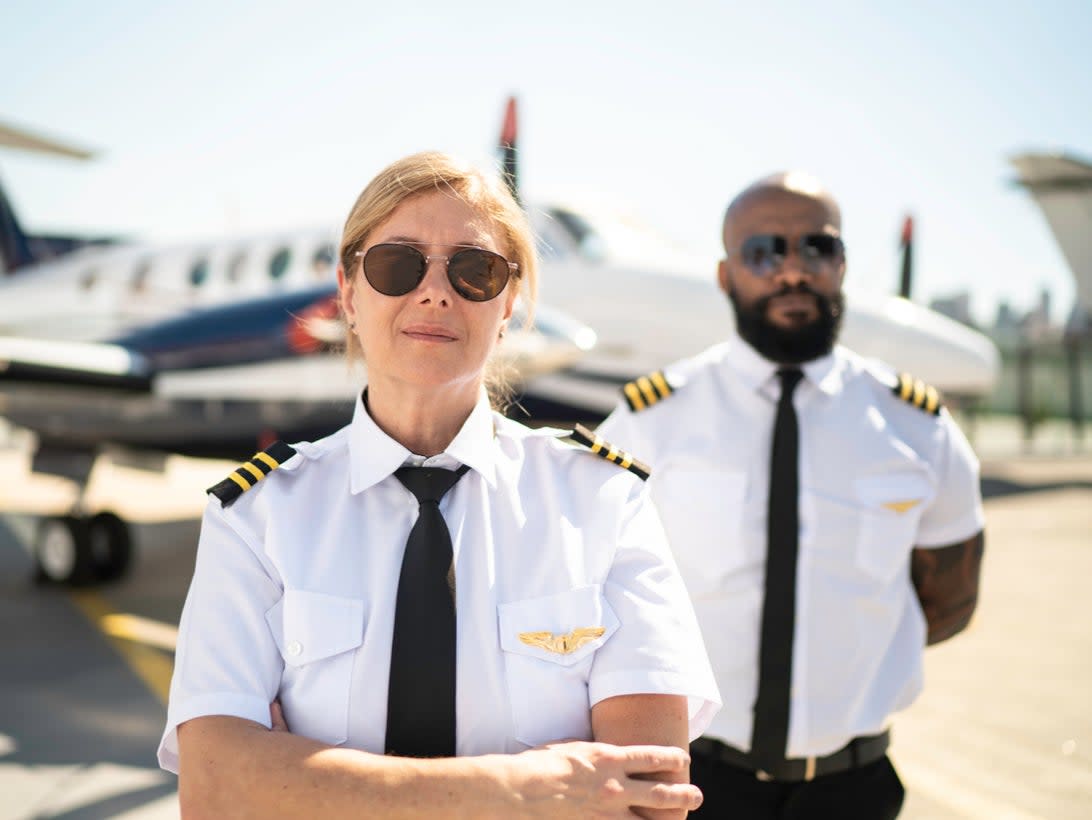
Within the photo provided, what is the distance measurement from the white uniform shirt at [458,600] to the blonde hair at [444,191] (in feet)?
0.93

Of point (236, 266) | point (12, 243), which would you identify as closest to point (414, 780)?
point (236, 266)

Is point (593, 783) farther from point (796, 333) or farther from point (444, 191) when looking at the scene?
point (796, 333)

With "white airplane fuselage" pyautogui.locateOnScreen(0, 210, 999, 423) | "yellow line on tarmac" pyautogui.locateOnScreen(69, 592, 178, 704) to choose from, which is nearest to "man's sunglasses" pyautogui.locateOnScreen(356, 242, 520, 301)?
"yellow line on tarmac" pyautogui.locateOnScreen(69, 592, 178, 704)

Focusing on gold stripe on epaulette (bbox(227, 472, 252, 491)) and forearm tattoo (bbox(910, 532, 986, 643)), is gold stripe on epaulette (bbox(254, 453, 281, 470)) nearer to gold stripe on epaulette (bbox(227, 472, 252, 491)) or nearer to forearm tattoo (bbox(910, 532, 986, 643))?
gold stripe on epaulette (bbox(227, 472, 252, 491))

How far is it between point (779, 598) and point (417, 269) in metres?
1.07

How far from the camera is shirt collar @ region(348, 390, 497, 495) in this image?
4.42ft

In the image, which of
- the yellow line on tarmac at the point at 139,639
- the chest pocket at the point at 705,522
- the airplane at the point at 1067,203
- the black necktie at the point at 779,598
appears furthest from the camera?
the airplane at the point at 1067,203

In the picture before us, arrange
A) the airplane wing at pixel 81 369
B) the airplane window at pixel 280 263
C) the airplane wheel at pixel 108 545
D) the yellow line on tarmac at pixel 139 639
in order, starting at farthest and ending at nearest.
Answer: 1. the airplane window at pixel 280 263
2. the airplane wheel at pixel 108 545
3. the airplane wing at pixel 81 369
4. the yellow line on tarmac at pixel 139 639

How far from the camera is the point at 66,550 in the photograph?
25.2ft

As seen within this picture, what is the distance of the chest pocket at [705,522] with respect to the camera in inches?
77.5

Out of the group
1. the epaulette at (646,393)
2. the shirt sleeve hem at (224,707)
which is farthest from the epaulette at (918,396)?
the shirt sleeve hem at (224,707)

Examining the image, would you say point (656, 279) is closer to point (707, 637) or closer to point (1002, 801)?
point (1002, 801)

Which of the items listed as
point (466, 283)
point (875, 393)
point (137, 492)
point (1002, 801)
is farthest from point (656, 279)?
point (137, 492)

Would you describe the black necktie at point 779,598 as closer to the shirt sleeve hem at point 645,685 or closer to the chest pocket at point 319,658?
the shirt sleeve hem at point 645,685
